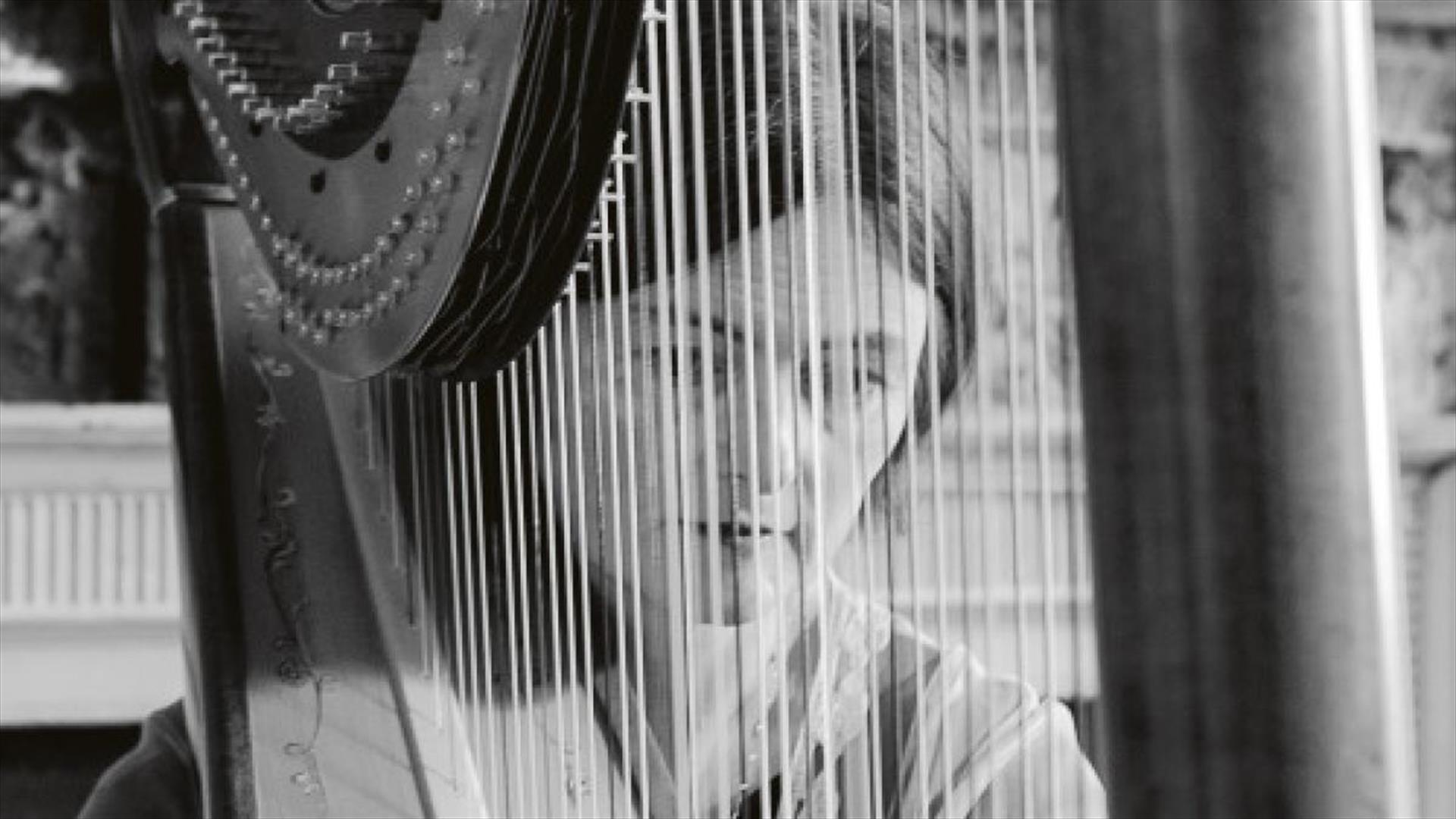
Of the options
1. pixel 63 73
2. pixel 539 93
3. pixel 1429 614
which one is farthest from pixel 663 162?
pixel 1429 614

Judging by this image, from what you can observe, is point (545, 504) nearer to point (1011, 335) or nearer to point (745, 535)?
point (745, 535)

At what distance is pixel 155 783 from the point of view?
1.10 metres

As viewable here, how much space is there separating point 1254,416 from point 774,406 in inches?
11.9

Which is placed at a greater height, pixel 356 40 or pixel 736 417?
pixel 356 40

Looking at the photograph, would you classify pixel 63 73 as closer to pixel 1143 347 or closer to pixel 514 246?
pixel 514 246

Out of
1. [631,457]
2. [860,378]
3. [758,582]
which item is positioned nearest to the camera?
[860,378]

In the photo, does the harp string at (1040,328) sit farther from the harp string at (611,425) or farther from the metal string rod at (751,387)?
the harp string at (611,425)

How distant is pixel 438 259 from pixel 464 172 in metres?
0.05

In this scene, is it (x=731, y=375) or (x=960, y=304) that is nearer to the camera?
(x=960, y=304)

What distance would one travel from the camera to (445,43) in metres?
0.74

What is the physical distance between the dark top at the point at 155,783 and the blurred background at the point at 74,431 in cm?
58

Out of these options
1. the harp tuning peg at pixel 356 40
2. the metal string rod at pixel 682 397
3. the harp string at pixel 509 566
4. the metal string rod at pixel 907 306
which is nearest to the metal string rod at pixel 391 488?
the harp string at pixel 509 566

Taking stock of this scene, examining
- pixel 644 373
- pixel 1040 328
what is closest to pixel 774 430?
pixel 644 373

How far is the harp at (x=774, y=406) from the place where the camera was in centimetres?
34
